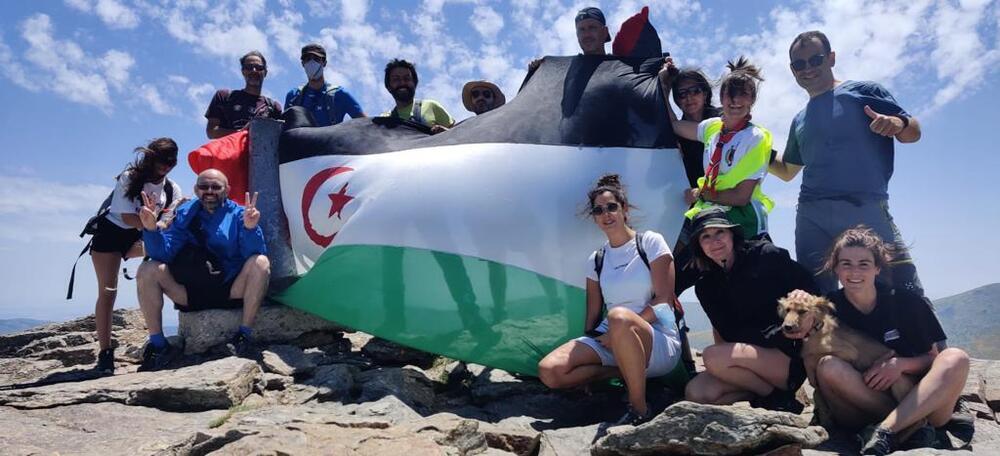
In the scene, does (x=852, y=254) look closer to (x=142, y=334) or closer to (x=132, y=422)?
(x=132, y=422)

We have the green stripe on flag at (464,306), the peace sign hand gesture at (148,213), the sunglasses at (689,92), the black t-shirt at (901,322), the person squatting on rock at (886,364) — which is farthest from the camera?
the peace sign hand gesture at (148,213)

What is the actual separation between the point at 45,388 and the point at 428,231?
3.31m

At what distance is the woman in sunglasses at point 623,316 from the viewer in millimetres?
4453

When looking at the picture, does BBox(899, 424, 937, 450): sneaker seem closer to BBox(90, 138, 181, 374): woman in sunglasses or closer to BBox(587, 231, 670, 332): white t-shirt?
BBox(587, 231, 670, 332): white t-shirt

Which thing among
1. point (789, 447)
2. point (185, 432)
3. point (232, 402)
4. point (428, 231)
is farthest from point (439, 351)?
point (789, 447)

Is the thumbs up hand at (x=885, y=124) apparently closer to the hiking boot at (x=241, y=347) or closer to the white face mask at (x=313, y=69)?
the white face mask at (x=313, y=69)

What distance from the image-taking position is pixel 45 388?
5.18 metres

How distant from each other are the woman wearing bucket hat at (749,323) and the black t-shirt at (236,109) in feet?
16.9

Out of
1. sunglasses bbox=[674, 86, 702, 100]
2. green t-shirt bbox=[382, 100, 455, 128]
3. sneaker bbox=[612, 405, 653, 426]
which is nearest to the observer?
sneaker bbox=[612, 405, 653, 426]

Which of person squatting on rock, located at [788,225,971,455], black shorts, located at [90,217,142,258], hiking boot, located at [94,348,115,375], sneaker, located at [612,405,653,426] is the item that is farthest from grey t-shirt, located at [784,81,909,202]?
hiking boot, located at [94,348,115,375]

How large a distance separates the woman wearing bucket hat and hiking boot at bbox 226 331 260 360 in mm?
4021

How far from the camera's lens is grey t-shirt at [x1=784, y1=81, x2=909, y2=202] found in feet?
16.2

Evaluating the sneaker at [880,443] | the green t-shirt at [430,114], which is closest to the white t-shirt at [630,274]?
the sneaker at [880,443]

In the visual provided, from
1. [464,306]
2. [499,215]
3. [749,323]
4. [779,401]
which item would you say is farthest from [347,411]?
[779,401]
